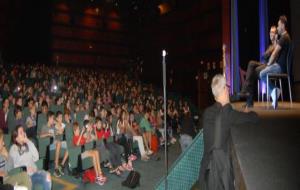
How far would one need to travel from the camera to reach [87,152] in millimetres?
5836

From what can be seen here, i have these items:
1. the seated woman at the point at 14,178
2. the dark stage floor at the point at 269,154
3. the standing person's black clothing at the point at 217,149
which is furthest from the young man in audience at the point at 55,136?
the standing person's black clothing at the point at 217,149

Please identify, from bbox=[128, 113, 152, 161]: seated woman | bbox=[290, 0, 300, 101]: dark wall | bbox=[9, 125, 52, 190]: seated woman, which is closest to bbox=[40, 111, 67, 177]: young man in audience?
bbox=[9, 125, 52, 190]: seated woman

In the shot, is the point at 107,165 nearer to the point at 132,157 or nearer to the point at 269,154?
the point at 132,157

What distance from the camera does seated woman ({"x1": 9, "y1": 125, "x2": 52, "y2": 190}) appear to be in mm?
4660

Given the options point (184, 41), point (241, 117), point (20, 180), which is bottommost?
point (20, 180)

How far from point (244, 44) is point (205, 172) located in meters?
5.07

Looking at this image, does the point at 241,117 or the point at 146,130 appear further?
the point at 146,130

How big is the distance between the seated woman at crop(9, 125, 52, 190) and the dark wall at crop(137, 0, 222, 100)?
10714 millimetres

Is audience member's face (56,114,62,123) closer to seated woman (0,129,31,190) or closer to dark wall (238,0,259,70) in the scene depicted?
seated woman (0,129,31,190)

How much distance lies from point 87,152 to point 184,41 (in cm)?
1155

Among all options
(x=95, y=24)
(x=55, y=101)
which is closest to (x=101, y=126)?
(x=55, y=101)

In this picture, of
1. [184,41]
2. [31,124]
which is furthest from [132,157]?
[184,41]

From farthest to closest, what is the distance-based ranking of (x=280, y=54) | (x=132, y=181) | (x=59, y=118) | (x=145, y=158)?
(x=145, y=158), (x=59, y=118), (x=132, y=181), (x=280, y=54)

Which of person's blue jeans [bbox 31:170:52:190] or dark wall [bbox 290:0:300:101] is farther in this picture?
dark wall [bbox 290:0:300:101]
